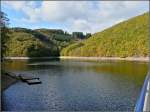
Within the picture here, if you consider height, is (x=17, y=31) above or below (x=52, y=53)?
above

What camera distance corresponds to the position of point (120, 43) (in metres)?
173

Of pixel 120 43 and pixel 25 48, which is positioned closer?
pixel 25 48

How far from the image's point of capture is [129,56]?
156 meters

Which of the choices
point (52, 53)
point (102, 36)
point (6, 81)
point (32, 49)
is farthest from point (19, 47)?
point (6, 81)

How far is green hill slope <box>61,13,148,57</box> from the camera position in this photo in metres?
159

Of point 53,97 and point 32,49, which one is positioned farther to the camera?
point 32,49

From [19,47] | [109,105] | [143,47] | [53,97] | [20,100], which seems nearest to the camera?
[109,105]

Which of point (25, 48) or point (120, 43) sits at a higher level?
point (120, 43)

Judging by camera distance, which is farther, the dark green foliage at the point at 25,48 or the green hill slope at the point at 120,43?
the dark green foliage at the point at 25,48

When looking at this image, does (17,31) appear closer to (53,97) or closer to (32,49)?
(32,49)

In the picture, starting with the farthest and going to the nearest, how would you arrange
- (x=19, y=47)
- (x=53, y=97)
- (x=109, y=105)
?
1. (x=19, y=47)
2. (x=53, y=97)
3. (x=109, y=105)

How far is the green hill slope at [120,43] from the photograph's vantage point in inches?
6275

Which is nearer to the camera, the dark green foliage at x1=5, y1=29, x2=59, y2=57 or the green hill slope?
the green hill slope

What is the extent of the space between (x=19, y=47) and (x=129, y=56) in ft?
187
